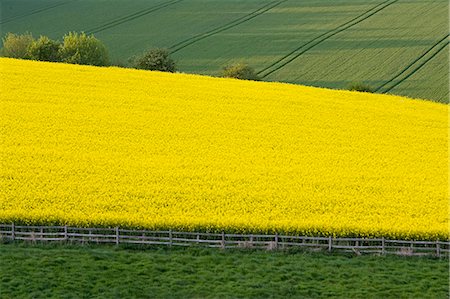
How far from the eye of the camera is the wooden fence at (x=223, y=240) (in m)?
30.0

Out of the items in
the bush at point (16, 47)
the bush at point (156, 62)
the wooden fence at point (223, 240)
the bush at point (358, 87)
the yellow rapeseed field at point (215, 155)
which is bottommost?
the wooden fence at point (223, 240)

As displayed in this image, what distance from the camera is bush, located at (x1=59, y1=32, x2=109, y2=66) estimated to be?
61.4 metres

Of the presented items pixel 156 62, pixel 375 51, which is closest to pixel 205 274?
pixel 156 62

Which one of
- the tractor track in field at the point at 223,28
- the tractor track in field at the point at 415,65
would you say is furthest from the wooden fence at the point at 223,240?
the tractor track in field at the point at 223,28

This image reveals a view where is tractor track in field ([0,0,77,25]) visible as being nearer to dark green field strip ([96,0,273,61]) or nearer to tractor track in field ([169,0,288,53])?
dark green field strip ([96,0,273,61])

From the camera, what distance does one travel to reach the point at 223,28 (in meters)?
77.9

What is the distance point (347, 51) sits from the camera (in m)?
67.5

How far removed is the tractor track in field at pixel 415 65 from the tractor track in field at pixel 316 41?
27.0ft

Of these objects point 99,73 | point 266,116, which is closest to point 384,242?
point 266,116

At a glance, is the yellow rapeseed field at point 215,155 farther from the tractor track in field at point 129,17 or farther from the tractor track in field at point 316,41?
the tractor track in field at point 129,17

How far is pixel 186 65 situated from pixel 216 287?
43.0 metres

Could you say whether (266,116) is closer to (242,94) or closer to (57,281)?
(242,94)

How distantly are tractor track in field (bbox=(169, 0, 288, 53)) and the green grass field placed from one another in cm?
8

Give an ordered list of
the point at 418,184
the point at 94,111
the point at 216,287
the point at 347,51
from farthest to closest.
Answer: the point at 347,51
the point at 94,111
the point at 418,184
the point at 216,287
